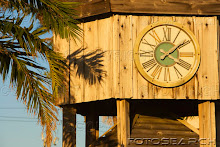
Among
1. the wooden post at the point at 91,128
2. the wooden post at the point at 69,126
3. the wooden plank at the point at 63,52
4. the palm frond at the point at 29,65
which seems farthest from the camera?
the wooden post at the point at 91,128

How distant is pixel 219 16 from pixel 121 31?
2.99 meters

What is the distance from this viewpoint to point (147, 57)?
46.4 feet

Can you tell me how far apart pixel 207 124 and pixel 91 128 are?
16.2 ft

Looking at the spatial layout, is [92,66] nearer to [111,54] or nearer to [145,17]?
[111,54]

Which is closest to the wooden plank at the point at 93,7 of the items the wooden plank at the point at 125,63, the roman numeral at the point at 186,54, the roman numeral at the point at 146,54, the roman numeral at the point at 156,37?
the wooden plank at the point at 125,63

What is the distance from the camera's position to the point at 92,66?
14.8 meters

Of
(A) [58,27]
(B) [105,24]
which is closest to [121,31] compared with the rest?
(B) [105,24]

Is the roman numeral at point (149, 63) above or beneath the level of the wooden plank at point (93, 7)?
beneath

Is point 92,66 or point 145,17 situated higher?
point 145,17

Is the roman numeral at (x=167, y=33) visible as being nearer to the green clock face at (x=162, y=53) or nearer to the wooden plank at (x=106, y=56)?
the green clock face at (x=162, y=53)

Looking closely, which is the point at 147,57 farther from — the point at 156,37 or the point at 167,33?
the point at 167,33

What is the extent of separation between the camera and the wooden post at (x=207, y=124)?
46.5 feet

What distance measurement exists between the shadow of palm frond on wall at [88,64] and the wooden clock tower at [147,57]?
0.09ft

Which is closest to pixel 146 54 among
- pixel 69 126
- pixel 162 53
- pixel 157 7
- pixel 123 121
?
pixel 162 53
